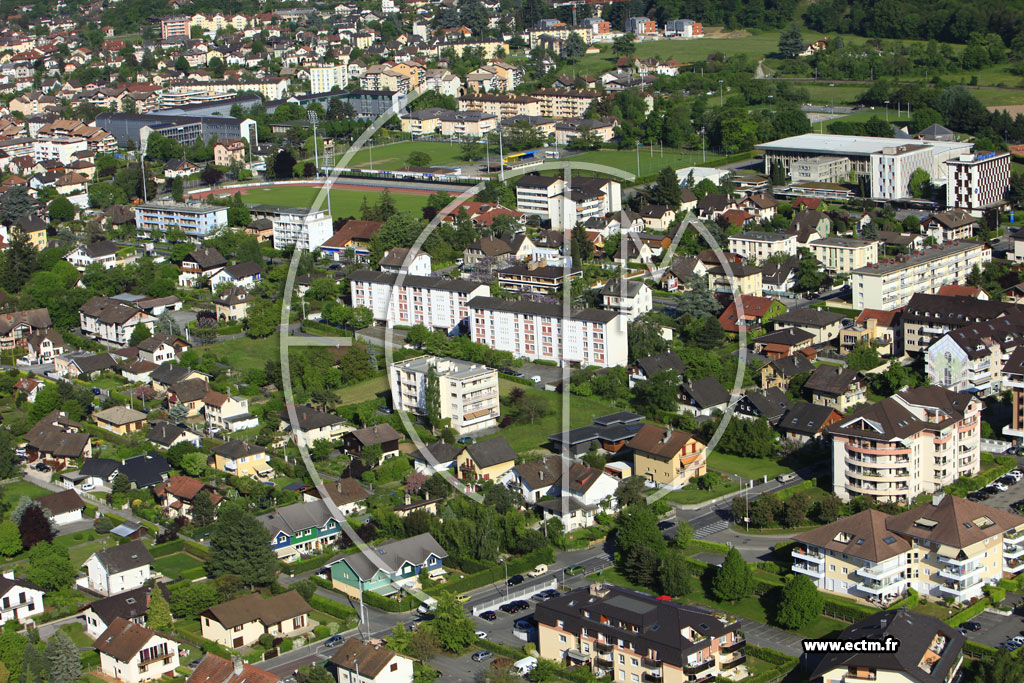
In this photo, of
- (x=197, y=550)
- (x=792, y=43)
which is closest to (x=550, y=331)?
(x=197, y=550)

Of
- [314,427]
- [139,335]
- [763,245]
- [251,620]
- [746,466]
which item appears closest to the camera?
[251,620]

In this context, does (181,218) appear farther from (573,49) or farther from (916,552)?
(573,49)

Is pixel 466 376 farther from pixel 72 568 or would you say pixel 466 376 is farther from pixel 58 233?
pixel 58 233

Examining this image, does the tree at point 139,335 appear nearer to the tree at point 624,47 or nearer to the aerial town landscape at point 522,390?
the aerial town landscape at point 522,390

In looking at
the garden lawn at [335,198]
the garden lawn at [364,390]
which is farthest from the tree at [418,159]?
the garden lawn at [364,390]

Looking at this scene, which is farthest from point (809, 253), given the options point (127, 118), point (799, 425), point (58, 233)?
point (127, 118)

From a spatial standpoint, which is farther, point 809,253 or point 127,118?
point 127,118

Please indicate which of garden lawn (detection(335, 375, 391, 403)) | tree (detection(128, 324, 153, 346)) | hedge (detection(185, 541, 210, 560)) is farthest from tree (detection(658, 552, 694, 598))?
tree (detection(128, 324, 153, 346))
